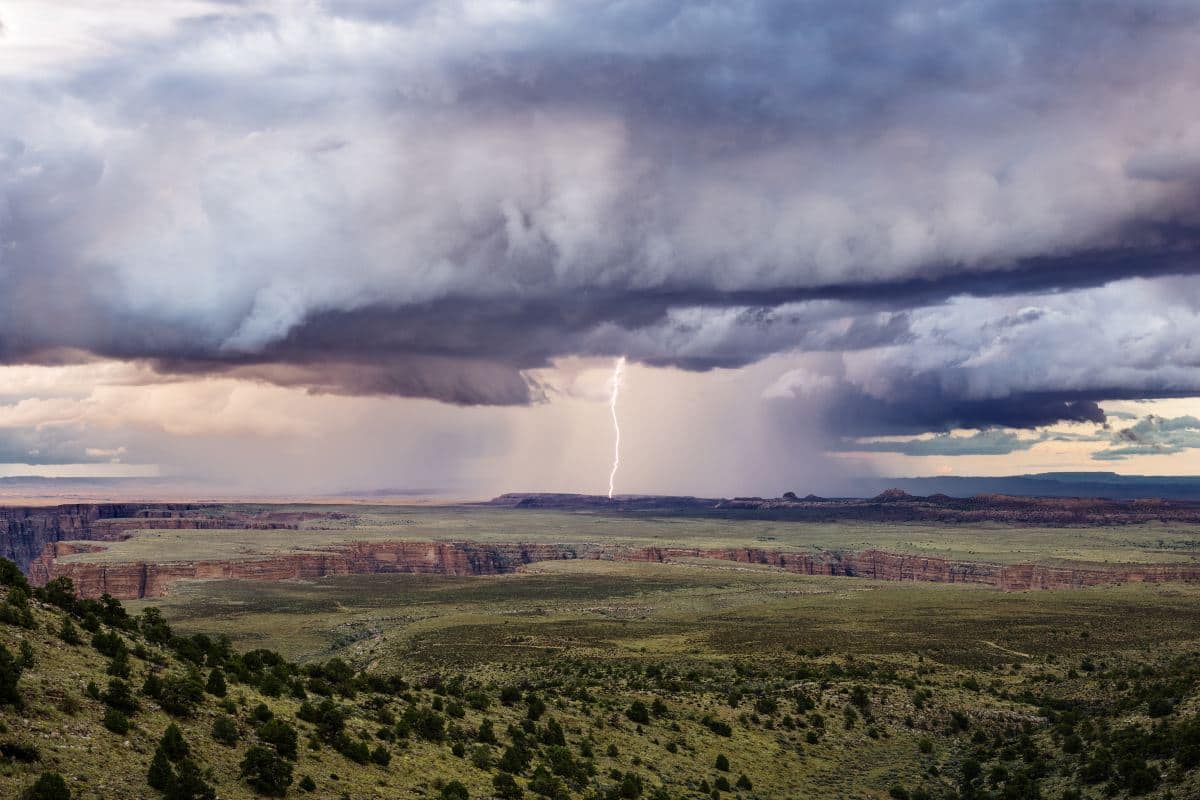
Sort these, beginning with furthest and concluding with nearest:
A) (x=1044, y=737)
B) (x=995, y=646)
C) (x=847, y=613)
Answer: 1. (x=847, y=613)
2. (x=995, y=646)
3. (x=1044, y=737)

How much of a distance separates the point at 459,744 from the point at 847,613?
299 ft

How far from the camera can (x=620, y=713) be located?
5822cm

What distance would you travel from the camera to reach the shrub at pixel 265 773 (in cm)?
3175

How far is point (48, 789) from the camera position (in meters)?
25.0

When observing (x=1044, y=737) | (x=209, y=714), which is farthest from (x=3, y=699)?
(x=1044, y=737)

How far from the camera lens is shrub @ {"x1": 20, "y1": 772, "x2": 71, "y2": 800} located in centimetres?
2492

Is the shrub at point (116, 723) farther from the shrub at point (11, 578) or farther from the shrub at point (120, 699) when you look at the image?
the shrub at point (11, 578)

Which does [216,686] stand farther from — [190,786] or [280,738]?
[190,786]

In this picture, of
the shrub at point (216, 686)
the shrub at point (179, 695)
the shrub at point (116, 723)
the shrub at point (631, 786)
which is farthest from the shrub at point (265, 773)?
the shrub at point (631, 786)

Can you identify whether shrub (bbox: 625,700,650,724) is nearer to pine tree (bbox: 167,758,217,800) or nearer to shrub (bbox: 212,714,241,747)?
shrub (bbox: 212,714,241,747)

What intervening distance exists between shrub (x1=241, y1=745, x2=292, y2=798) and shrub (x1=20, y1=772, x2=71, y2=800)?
689cm

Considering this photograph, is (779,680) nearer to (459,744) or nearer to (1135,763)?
(1135,763)

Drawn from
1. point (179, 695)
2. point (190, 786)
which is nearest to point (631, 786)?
point (179, 695)

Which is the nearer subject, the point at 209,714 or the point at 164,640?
the point at 209,714
